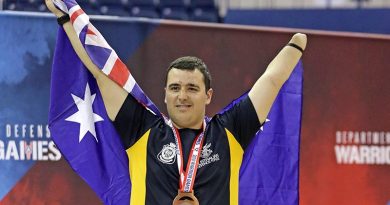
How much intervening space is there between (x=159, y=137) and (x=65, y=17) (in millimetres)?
799

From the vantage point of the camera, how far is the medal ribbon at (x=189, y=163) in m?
3.37

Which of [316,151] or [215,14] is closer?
[316,151]

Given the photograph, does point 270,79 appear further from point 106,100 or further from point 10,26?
point 10,26

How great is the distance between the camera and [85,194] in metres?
5.30

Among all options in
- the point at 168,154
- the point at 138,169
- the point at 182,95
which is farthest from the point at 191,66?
the point at 138,169

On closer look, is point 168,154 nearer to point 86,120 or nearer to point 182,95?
point 182,95

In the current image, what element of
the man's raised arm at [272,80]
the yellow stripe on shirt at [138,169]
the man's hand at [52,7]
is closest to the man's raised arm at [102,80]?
the man's hand at [52,7]

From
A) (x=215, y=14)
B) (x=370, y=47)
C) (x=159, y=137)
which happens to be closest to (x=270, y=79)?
(x=159, y=137)

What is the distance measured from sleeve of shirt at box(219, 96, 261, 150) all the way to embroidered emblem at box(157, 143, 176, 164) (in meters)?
0.29

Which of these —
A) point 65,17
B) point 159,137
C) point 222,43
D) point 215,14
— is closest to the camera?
point 159,137

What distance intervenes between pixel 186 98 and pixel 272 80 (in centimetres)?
45

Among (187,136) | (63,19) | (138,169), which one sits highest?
(63,19)

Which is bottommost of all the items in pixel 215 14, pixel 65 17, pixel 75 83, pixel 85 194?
pixel 85 194

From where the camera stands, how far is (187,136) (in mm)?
3521
